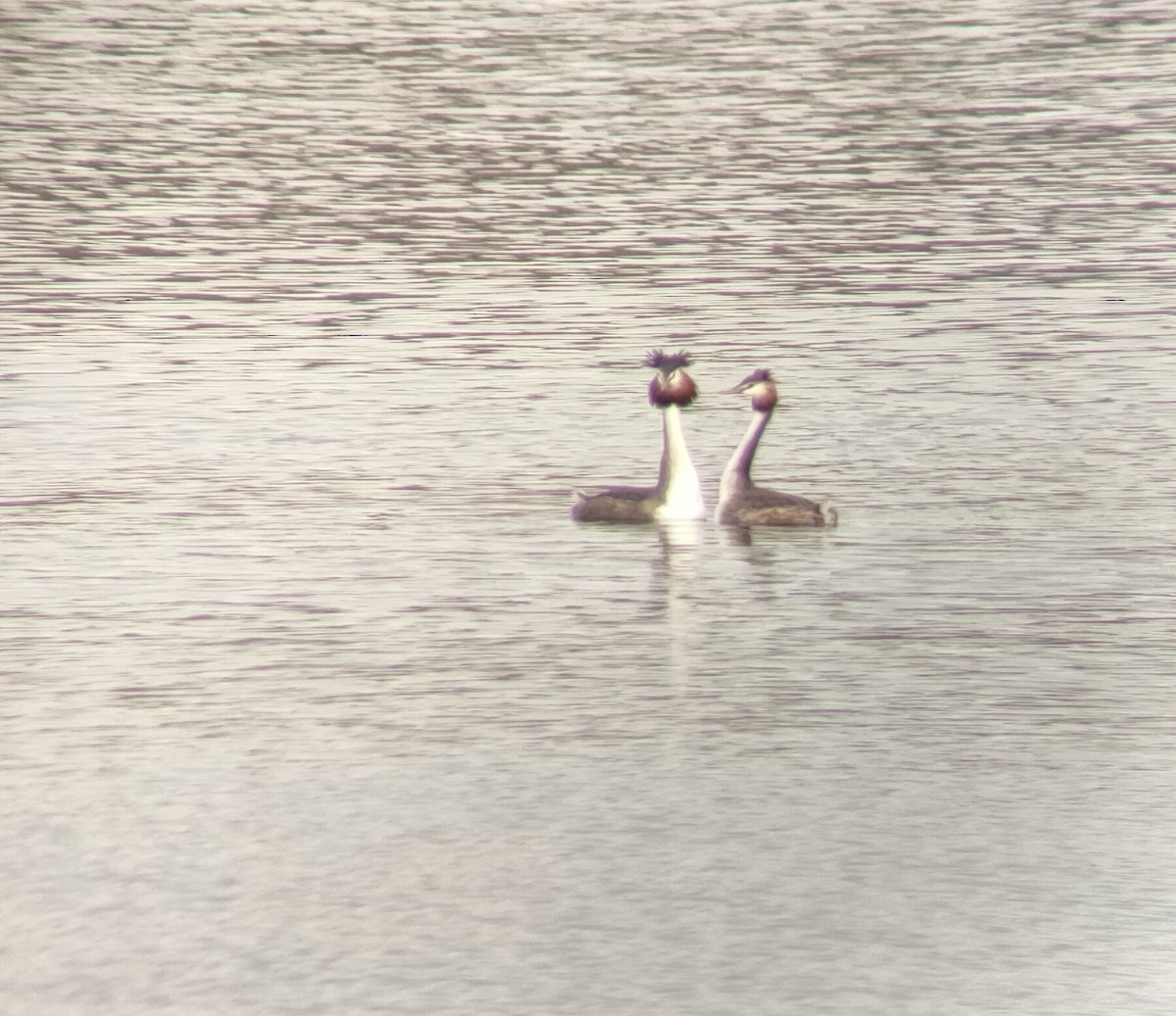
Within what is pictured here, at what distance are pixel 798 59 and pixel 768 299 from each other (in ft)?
59.1

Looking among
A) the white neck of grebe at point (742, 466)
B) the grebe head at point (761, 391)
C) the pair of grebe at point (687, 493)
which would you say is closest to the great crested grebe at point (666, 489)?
the pair of grebe at point (687, 493)

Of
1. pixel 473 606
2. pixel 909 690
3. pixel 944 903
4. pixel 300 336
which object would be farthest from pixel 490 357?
pixel 944 903

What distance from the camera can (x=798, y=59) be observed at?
125 feet

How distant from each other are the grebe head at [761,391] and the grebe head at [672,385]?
268mm

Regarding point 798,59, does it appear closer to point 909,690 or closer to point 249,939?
point 909,690

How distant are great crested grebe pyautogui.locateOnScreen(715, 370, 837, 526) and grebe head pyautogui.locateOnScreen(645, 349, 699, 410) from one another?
0.94 ft

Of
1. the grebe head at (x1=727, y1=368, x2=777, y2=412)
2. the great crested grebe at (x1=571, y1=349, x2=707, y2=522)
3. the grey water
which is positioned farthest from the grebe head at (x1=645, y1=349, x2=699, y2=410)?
the grey water

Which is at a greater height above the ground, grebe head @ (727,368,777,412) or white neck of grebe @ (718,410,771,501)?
grebe head @ (727,368,777,412)

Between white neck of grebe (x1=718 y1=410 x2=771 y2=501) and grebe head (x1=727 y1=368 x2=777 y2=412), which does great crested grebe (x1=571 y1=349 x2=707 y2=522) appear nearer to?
white neck of grebe (x1=718 y1=410 x2=771 y2=501)

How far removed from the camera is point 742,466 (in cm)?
1396

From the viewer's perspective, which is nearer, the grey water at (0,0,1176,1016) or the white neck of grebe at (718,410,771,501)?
the grey water at (0,0,1176,1016)

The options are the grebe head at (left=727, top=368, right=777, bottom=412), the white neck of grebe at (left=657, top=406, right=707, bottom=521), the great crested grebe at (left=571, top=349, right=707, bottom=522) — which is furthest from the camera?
the grebe head at (left=727, top=368, right=777, bottom=412)

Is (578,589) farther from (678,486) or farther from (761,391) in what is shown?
(761,391)

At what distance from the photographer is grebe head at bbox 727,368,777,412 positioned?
14281mm
